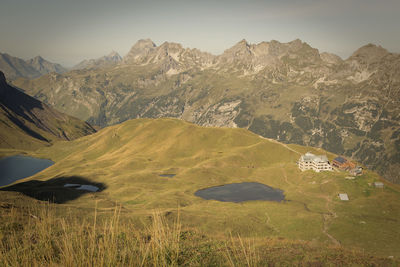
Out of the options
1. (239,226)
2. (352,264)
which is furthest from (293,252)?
(239,226)

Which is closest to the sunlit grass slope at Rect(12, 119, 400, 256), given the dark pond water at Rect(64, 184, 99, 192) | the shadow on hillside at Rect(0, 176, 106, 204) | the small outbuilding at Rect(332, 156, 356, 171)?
the shadow on hillside at Rect(0, 176, 106, 204)

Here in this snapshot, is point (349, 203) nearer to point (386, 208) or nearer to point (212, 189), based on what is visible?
point (386, 208)

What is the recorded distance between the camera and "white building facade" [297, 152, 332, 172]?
463ft

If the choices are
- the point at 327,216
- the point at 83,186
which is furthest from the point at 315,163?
the point at 83,186

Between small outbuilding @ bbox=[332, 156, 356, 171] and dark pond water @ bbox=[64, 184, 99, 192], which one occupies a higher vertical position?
small outbuilding @ bbox=[332, 156, 356, 171]

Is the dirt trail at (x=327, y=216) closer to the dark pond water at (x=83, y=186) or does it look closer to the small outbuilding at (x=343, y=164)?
the small outbuilding at (x=343, y=164)

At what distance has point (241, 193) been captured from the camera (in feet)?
417

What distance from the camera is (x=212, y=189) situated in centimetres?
13550

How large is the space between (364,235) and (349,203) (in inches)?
1339

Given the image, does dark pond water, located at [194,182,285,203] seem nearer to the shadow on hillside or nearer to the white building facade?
the white building facade

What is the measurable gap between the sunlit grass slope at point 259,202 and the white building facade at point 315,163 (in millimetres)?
6729

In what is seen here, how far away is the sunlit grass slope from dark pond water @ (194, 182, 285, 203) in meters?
4.67

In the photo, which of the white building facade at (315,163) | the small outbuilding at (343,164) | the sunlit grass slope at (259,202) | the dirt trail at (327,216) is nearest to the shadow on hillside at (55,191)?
the sunlit grass slope at (259,202)

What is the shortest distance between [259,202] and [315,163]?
169 feet
